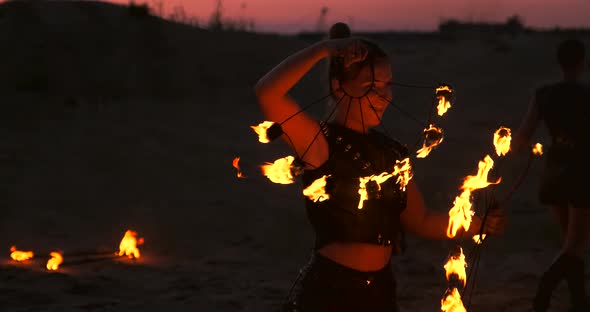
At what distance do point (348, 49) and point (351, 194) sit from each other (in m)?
0.65

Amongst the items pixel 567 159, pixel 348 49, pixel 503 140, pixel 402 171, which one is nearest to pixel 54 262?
pixel 567 159

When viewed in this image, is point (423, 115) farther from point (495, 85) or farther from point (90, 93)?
point (90, 93)

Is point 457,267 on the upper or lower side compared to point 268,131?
lower

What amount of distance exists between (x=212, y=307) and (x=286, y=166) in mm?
4187

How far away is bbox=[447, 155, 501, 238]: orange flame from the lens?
10.2 feet

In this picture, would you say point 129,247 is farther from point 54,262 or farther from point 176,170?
point 176,170

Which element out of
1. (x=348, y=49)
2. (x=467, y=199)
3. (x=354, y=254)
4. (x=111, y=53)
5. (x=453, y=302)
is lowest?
(x=453, y=302)

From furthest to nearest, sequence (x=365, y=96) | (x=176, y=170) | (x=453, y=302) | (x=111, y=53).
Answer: (x=111, y=53)
(x=176, y=170)
(x=453, y=302)
(x=365, y=96)

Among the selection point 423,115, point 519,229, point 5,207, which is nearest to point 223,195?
point 5,207

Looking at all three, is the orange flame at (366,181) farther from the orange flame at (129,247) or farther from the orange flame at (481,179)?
the orange flame at (129,247)

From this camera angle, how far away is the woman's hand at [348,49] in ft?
8.61

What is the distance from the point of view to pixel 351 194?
3025mm

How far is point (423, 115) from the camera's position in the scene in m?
20.4

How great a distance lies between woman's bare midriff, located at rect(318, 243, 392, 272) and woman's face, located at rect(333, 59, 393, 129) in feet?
1.58
